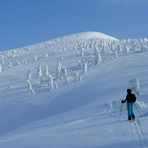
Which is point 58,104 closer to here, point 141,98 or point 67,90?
point 67,90

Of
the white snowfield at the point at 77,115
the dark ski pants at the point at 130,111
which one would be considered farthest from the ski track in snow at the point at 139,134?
the dark ski pants at the point at 130,111

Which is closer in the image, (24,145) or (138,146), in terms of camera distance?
(138,146)

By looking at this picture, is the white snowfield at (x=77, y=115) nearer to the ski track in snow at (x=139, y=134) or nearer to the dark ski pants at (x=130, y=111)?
the ski track in snow at (x=139, y=134)

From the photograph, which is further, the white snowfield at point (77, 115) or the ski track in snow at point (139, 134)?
the white snowfield at point (77, 115)

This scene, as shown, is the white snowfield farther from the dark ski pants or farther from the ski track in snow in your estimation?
the dark ski pants

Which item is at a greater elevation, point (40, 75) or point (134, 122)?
point (40, 75)

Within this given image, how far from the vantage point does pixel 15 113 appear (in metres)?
42.3

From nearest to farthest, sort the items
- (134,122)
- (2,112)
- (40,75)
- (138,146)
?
1. (138,146)
2. (134,122)
3. (2,112)
4. (40,75)

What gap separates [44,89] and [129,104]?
1415 inches

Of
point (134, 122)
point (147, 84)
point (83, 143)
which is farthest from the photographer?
point (147, 84)

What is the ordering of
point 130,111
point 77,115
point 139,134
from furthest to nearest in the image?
point 77,115 → point 130,111 → point 139,134

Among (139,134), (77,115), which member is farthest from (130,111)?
(77,115)

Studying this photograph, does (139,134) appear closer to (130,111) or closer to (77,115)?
(130,111)

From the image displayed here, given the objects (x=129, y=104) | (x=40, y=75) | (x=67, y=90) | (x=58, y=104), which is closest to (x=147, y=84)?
(x=58, y=104)
